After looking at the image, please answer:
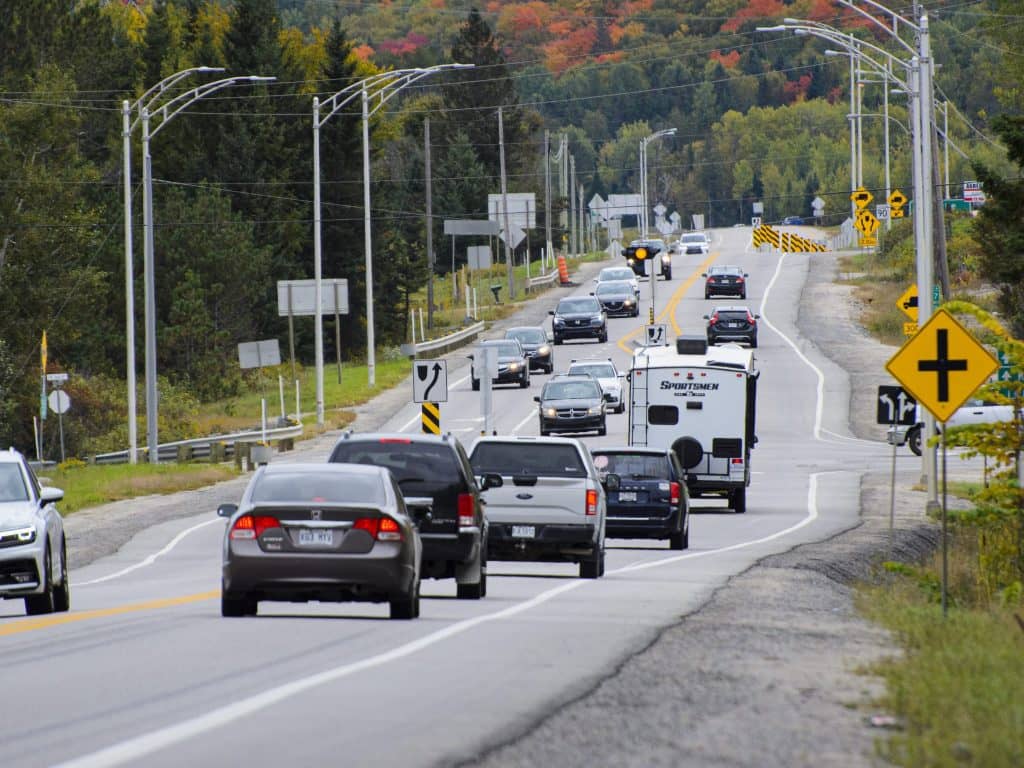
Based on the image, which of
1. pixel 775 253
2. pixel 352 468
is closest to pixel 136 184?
pixel 775 253

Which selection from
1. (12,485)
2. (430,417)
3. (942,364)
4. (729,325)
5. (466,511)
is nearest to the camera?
(466,511)

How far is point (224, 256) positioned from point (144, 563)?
52.5 metres

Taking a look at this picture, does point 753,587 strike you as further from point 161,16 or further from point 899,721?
point 161,16

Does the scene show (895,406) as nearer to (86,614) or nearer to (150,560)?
(150,560)

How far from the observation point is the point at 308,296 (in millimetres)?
60812

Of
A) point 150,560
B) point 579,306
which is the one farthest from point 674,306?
point 150,560

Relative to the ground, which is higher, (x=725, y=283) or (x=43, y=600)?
(x=725, y=283)

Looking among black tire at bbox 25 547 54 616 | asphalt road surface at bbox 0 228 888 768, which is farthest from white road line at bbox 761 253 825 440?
black tire at bbox 25 547 54 616

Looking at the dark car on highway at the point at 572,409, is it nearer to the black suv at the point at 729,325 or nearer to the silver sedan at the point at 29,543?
the black suv at the point at 729,325

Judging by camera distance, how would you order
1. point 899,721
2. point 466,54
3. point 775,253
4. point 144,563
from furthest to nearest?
point 466,54, point 775,253, point 144,563, point 899,721

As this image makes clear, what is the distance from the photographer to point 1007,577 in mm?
22812

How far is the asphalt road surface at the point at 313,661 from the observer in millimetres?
9734

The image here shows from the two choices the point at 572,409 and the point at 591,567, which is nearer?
the point at 591,567

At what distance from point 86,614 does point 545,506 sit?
6.99 m
